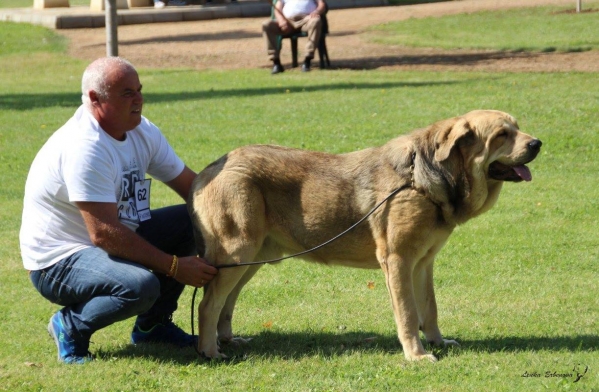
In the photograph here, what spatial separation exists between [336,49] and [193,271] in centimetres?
1734

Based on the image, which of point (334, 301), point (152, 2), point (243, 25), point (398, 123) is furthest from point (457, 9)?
point (334, 301)

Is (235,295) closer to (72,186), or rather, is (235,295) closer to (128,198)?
(128,198)

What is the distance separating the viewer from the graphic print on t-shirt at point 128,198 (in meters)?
5.82

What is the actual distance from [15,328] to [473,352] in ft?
10.0

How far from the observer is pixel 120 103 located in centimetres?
561

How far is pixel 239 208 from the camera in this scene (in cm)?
568

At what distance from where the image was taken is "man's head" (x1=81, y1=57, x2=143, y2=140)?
5590mm

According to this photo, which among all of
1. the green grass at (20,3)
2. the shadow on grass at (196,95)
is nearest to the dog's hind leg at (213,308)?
the shadow on grass at (196,95)

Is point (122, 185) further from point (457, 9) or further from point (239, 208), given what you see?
point (457, 9)

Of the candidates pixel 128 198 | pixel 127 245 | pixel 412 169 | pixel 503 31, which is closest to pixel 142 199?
pixel 128 198

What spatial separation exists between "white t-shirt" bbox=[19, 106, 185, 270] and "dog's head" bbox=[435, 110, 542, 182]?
1.93 metres

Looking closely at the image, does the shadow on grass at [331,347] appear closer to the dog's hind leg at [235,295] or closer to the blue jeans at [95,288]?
the dog's hind leg at [235,295]

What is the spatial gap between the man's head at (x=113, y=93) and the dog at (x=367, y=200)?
62 centimetres

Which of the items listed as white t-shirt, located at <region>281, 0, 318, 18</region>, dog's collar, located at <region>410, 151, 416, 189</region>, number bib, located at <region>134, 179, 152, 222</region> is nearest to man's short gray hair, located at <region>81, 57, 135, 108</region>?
number bib, located at <region>134, 179, 152, 222</region>
